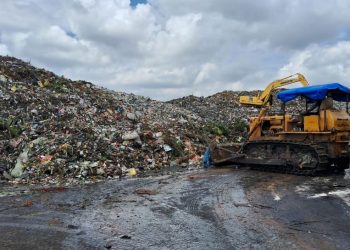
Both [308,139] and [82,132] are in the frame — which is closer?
[308,139]

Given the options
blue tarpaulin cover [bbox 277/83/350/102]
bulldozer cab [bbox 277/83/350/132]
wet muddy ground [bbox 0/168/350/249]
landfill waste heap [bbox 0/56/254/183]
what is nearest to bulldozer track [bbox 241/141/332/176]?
wet muddy ground [bbox 0/168/350/249]

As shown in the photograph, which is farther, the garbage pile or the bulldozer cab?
the garbage pile

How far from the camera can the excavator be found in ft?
40.0

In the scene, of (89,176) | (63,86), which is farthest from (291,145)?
(63,86)

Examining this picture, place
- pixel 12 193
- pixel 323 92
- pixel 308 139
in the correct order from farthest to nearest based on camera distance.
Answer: pixel 308 139 < pixel 323 92 < pixel 12 193

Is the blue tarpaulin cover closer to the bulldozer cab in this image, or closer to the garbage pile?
the bulldozer cab

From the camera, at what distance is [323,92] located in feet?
40.1

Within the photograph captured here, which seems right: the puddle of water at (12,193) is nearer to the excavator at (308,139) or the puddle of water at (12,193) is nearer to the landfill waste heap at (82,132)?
the landfill waste heap at (82,132)

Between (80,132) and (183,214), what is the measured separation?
854 centimetres

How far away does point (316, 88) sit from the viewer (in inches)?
485

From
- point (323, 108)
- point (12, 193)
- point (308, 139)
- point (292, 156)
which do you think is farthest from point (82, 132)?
point (323, 108)

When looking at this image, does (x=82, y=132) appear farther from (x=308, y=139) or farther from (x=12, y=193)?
(x=308, y=139)

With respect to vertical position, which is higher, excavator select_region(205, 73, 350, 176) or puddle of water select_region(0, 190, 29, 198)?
excavator select_region(205, 73, 350, 176)

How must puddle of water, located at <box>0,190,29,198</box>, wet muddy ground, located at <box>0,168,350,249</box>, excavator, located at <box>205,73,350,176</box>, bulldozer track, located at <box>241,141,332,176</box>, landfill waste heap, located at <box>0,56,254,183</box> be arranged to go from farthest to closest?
landfill waste heap, located at <box>0,56,254,183</box> → excavator, located at <box>205,73,350,176</box> → bulldozer track, located at <box>241,141,332,176</box> → puddle of water, located at <box>0,190,29,198</box> → wet muddy ground, located at <box>0,168,350,249</box>
